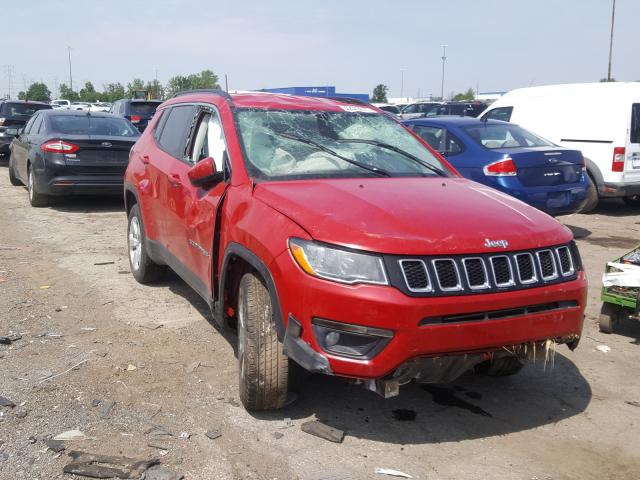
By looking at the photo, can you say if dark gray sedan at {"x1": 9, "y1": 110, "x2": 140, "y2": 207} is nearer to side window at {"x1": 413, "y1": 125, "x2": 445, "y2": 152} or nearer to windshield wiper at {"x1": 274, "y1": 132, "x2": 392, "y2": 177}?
side window at {"x1": 413, "y1": 125, "x2": 445, "y2": 152}

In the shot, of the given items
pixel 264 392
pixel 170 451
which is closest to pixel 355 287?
pixel 264 392

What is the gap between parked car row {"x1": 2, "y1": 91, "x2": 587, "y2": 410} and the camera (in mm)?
3262

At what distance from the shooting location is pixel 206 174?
436cm

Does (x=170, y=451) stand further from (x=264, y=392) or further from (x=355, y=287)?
(x=355, y=287)

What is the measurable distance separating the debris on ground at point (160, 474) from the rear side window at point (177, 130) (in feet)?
8.67

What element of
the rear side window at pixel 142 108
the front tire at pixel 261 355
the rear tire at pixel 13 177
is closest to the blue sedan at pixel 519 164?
the front tire at pixel 261 355

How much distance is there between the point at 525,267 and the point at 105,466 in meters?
2.33

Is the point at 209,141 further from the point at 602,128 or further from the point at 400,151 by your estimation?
the point at 602,128

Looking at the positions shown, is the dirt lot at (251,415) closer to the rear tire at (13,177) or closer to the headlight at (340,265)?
the headlight at (340,265)

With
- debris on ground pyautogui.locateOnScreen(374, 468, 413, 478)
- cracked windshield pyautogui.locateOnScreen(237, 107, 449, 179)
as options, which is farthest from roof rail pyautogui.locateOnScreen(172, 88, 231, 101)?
debris on ground pyautogui.locateOnScreen(374, 468, 413, 478)

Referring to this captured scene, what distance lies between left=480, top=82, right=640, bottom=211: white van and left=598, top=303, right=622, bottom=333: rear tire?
4.83 meters

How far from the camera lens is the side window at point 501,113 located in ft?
42.4

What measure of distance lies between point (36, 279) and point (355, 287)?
4647 millimetres

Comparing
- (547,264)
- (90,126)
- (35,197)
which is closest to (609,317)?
(547,264)
